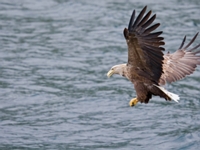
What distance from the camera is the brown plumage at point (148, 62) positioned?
8125 millimetres

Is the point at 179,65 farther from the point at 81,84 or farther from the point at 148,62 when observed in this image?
the point at 81,84

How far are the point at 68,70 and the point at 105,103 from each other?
170 cm

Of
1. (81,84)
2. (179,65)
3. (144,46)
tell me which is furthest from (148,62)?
(81,84)

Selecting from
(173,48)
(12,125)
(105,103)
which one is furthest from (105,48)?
(12,125)

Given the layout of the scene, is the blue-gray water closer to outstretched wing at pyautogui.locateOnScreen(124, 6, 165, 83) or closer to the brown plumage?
the brown plumage

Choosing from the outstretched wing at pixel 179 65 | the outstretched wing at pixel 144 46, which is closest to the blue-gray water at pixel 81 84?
the outstretched wing at pixel 179 65

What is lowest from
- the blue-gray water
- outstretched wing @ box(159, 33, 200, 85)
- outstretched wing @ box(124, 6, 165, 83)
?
the blue-gray water

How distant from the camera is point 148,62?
850cm

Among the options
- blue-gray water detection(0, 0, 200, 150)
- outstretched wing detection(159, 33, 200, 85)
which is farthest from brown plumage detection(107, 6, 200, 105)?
blue-gray water detection(0, 0, 200, 150)

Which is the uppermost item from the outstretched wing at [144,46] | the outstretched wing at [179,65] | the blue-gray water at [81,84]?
the outstretched wing at [144,46]

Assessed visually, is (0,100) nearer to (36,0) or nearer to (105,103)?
(105,103)

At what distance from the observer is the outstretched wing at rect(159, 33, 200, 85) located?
9281 millimetres

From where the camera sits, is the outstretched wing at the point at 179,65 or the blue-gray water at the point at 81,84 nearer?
the outstretched wing at the point at 179,65

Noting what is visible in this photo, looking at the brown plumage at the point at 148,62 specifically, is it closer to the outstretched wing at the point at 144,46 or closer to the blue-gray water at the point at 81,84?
the outstretched wing at the point at 144,46
